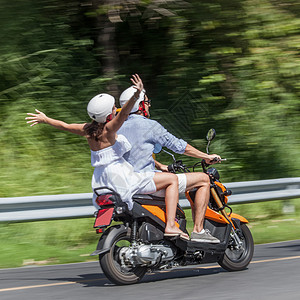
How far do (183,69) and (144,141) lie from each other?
6764mm

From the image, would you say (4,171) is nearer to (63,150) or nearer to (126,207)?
(63,150)

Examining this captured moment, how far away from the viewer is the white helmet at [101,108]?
20.7 feet

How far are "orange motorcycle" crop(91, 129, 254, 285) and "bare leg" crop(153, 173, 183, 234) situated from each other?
8 centimetres

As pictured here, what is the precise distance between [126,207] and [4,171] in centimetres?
586

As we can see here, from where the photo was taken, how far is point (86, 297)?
586 cm

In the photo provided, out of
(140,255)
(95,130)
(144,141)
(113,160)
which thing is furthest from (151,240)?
(95,130)

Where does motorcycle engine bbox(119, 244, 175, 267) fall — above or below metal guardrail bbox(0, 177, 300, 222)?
above

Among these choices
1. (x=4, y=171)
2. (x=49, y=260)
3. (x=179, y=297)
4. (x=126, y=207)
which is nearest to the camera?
(x=179, y=297)

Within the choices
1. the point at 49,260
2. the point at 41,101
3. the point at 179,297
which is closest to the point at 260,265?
the point at 179,297

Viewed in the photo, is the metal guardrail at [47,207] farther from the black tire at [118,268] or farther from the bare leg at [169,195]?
the bare leg at [169,195]

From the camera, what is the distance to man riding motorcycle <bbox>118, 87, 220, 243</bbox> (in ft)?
21.8

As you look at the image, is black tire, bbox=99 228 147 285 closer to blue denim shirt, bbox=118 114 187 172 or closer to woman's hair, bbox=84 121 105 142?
blue denim shirt, bbox=118 114 187 172

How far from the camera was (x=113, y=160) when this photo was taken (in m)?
6.39

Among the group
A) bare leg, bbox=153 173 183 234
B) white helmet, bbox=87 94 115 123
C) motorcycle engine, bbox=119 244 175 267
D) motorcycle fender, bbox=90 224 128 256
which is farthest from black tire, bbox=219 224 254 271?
white helmet, bbox=87 94 115 123
